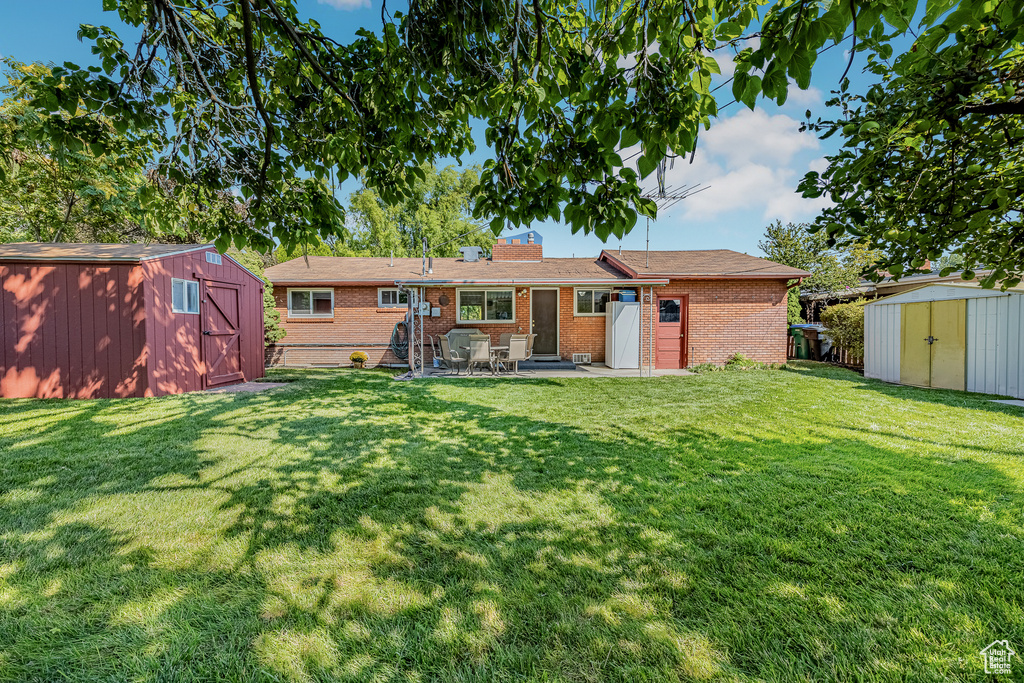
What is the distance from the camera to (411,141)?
144 inches

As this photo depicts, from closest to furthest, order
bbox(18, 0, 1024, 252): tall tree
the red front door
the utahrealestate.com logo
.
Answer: the utahrealestate.com logo
bbox(18, 0, 1024, 252): tall tree
the red front door

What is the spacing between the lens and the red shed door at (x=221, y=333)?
9.24 metres

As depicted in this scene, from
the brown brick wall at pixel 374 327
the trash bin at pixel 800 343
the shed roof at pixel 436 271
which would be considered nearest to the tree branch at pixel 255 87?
the shed roof at pixel 436 271

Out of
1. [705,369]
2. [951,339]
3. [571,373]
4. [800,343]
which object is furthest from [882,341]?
[571,373]

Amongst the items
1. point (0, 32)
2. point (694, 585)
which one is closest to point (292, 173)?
point (694, 585)

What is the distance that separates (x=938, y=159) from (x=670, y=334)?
10.1 m

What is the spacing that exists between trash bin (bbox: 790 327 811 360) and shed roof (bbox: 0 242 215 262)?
1888cm

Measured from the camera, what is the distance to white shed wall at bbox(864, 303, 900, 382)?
987cm

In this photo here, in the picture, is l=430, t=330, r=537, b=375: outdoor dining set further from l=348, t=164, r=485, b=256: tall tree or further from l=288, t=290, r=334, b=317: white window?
l=348, t=164, r=485, b=256: tall tree

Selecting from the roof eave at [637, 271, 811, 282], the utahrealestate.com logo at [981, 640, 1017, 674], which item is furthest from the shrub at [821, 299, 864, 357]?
the utahrealestate.com logo at [981, 640, 1017, 674]

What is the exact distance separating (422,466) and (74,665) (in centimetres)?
279

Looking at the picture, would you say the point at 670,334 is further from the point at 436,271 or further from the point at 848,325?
the point at 436,271

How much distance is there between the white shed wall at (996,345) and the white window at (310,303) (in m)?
16.9

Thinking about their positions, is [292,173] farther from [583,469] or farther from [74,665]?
[583,469]
